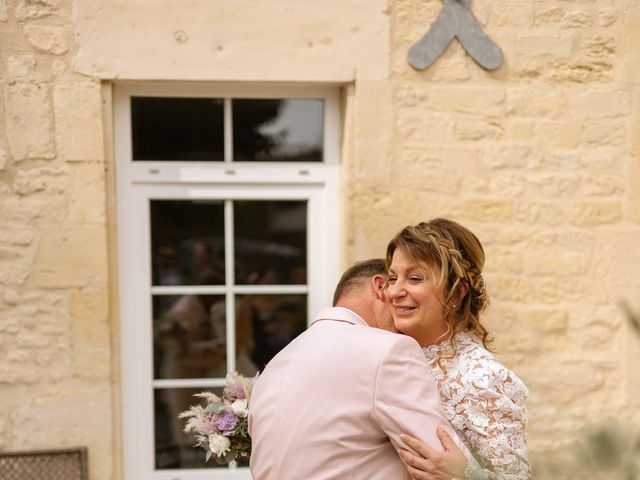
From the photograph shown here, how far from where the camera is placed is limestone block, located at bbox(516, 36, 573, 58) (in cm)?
373

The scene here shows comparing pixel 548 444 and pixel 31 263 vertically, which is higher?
pixel 31 263

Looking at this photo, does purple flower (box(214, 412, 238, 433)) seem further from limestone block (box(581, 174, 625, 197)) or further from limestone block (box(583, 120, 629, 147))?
limestone block (box(583, 120, 629, 147))

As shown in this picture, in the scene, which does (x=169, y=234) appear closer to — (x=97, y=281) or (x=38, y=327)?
(x=97, y=281)

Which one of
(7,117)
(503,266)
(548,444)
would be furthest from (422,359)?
(7,117)

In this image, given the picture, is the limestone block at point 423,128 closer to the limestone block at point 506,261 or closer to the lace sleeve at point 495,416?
the limestone block at point 506,261

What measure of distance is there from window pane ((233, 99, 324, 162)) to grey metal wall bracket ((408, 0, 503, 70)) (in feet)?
1.84

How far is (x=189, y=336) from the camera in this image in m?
3.87

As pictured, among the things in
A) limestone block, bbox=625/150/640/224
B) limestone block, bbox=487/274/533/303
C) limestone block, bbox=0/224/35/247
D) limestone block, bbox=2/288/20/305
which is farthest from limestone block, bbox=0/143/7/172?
limestone block, bbox=625/150/640/224

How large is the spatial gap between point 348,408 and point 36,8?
8.46 ft

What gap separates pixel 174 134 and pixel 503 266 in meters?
1.76

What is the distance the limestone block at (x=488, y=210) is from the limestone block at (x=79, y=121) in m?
1.79

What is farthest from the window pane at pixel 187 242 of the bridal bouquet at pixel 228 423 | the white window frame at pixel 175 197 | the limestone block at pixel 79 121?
the bridal bouquet at pixel 228 423

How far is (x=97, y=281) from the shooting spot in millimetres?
3582

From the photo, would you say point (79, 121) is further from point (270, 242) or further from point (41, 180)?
point (270, 242)
